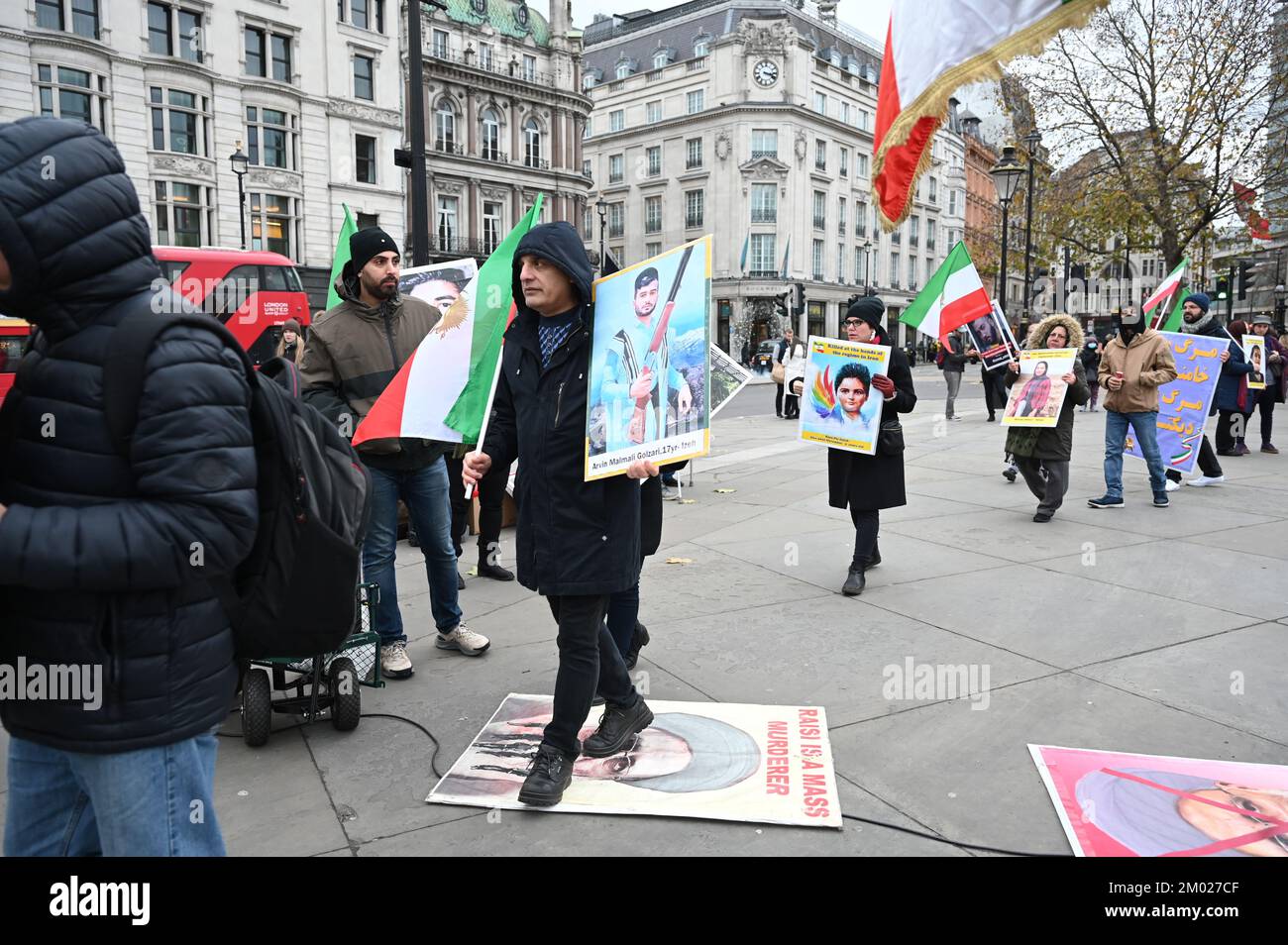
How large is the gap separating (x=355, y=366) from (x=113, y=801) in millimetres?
2990

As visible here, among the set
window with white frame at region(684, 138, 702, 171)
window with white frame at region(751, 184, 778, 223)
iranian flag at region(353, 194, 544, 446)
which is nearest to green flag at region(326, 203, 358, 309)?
iranian flag at region(353, 194, 544, 446)

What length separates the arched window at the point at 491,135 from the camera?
4906 centimetres

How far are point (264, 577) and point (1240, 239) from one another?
32527 mm

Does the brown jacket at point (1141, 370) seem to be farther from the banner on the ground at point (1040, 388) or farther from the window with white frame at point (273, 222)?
the window with white frame at point (273, 222)

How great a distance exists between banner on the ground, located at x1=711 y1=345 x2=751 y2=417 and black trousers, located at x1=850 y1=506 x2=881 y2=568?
1188 millimetres

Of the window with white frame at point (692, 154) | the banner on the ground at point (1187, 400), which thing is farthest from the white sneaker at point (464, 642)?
the window with white frame at point (692, 154)

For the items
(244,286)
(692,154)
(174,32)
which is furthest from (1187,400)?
(692,154)

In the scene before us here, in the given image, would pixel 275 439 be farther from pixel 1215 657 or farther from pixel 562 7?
pixel 562 7

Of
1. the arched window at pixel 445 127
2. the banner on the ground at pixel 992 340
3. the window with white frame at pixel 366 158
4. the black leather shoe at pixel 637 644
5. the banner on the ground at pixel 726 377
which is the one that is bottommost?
→ the black leather shoe at pixel 637 644

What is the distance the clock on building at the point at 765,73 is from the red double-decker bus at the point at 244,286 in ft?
138

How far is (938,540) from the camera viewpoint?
24.5ft

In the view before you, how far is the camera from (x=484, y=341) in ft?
15.6

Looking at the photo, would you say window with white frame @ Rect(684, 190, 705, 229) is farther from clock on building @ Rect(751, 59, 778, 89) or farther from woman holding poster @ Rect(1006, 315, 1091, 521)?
woman holding poster @ Rect(1006, 315, 1091, 521)

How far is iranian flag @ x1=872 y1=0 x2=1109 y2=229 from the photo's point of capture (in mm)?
2111
